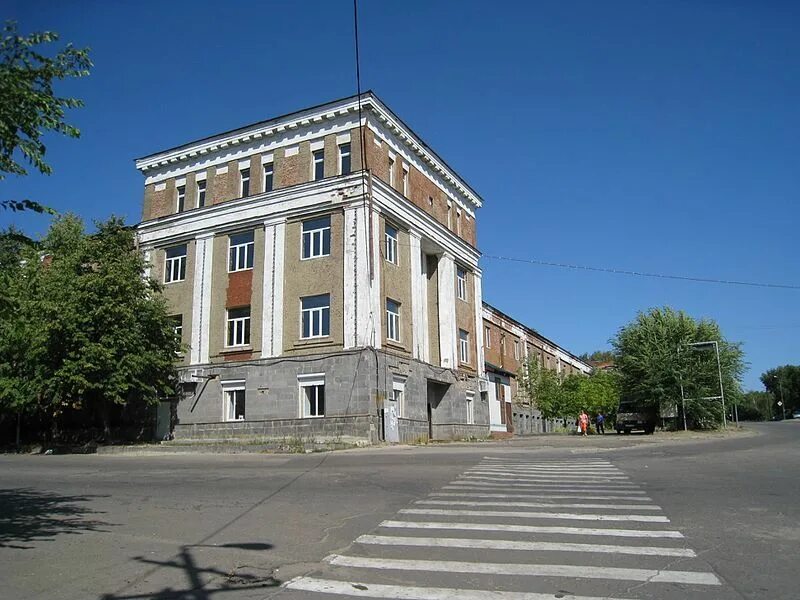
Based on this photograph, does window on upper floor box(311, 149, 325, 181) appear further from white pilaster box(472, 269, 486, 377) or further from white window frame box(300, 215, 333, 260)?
white pilaster box(472, 269, 486, 377)

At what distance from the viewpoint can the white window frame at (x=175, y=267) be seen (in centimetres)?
3472

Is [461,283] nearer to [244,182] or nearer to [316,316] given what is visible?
[316,316]

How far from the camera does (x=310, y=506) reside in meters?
10.4

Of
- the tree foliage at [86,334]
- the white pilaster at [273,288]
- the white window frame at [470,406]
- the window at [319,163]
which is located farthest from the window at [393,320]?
the tree foliage at [86,334]

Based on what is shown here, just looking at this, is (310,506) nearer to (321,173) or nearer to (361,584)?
(361,584)

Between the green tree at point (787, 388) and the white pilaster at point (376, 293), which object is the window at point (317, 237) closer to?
the white pilaster at point (376, 293)

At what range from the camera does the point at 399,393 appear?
101 ft

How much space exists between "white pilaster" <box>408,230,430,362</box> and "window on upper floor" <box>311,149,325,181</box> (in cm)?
547

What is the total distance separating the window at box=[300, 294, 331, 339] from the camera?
2994 cm

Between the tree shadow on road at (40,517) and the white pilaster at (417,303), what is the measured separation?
2205 centimetres

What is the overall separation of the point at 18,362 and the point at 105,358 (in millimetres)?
5020

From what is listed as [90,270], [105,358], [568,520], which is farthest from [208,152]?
[568,520]

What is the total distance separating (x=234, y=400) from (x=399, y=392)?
7.90m

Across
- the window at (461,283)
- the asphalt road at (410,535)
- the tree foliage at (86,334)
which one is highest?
the window at (461,283)
